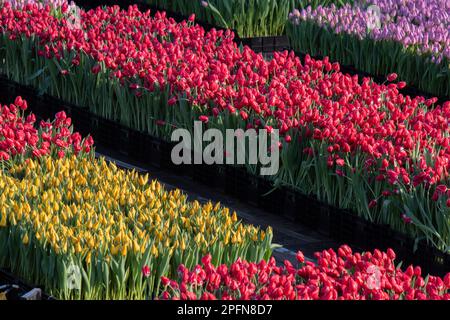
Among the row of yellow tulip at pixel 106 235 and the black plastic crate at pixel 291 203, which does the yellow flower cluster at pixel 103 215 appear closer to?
the row of yellow tulip at pixel 106 235

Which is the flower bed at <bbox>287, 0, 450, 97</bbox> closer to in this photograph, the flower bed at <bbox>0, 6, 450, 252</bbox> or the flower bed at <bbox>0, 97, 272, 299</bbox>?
the flower bed at <bbox>0, 6, 450, 252</bbox>

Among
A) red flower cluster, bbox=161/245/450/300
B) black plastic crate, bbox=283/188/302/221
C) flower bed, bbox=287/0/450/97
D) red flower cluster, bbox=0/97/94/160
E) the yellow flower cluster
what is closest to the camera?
red flower cluster, bbox=161/245/450/300

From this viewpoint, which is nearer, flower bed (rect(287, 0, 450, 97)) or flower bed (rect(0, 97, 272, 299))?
flower bed (rect(0, 97, 272, 299))

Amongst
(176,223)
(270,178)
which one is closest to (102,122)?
(270,178)

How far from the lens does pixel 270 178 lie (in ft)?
33.2

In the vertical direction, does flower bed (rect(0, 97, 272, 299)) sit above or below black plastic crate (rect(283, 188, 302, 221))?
above

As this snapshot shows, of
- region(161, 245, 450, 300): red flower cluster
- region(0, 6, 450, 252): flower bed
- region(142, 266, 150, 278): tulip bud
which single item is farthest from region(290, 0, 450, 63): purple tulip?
region(142, 266, 150, 278): tulip bud

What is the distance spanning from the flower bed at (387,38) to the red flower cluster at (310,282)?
6.39m

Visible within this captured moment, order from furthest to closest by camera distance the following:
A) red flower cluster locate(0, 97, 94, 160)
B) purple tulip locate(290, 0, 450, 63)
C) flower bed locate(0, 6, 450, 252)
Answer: purple tulip locate(290, 0, 450, 63)
red flower cluster locate(0, 97, 94, 160)
flower bed locate(0, 6, 450, 252)

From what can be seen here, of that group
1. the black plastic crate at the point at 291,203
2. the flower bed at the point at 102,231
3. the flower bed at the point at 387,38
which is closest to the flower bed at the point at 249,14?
the flower bed at the point at 387,38

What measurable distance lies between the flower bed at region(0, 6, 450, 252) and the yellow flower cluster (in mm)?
1632

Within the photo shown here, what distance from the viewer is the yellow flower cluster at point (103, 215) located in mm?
7258

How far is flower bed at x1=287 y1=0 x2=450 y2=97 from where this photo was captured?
1323cm

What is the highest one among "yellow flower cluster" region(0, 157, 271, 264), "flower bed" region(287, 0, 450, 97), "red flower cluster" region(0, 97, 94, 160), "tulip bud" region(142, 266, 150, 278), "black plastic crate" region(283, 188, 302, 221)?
Answer: "flower bed" region(287, 0, 450, 97)
